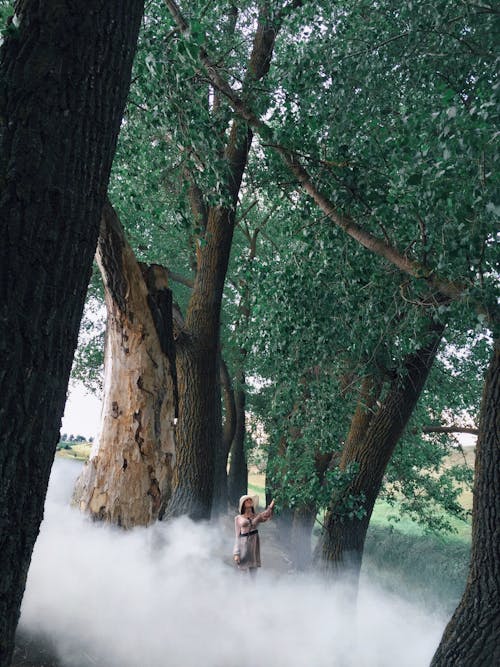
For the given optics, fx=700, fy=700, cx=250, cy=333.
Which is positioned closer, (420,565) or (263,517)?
(263,517)

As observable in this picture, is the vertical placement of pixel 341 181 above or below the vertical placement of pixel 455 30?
below

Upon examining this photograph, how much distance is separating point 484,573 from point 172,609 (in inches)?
173

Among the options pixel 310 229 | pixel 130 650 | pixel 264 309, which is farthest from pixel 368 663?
pixel 310 229

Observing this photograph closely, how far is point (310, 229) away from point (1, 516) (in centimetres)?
679

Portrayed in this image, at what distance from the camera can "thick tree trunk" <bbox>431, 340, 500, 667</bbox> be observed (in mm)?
6215

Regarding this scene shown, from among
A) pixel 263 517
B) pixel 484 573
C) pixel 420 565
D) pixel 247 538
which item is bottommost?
pixel 420 565

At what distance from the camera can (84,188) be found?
2955 millimetres

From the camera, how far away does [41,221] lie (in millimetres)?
2744

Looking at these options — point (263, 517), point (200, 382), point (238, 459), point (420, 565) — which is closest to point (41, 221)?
point (263, 517)

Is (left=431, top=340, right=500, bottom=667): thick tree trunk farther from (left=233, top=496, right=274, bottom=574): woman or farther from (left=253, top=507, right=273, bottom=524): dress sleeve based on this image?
(left=233, top=496, right=274, bottom=574): woman

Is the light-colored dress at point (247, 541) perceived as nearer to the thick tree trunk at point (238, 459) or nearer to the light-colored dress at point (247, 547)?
the light-colored dress at point (247, 547)

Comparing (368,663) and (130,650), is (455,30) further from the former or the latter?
(368,663)

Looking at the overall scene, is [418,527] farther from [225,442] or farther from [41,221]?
[41,221]

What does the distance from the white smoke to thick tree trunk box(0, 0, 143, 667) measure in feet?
16.5
